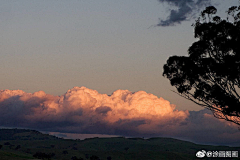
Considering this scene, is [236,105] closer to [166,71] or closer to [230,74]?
[230,74]

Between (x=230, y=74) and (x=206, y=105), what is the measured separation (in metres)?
6.11

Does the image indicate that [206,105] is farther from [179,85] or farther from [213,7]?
[213,7]

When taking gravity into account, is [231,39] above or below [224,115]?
above

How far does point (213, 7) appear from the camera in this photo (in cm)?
4759

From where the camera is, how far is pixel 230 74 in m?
43.2

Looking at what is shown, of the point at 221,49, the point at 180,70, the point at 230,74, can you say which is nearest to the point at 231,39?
the point at 221,49

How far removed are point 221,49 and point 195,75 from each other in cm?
504

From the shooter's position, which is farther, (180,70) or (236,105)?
(180,70)

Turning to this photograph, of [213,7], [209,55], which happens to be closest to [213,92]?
[209,55]

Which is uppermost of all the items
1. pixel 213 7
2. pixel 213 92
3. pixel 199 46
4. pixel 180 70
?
pixel 213 7

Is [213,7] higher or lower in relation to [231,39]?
higher

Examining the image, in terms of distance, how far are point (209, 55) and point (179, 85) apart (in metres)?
6.05

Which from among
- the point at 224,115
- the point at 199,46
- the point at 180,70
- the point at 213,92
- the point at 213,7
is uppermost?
the point at 213,7

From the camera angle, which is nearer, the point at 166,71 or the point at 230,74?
the point at 230,74
